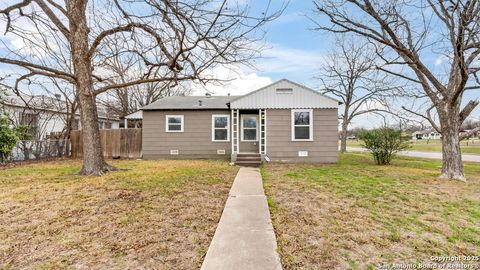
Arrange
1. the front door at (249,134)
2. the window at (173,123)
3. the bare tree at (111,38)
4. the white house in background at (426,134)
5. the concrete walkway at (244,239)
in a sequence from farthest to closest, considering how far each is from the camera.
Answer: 1. the window at (173,123)
2. the front door at (249,134)
3. the white house in background at (426,134)
4. the bare tree at (111,38)
5. the concrete walkway at (244,239)

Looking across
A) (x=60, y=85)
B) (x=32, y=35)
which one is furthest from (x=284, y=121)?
(x=60, y=85)

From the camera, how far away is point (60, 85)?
1644cm

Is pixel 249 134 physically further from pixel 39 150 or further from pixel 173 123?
pixel 39 150

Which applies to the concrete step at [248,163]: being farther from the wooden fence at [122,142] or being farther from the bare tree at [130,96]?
the bare tree at [130,96]

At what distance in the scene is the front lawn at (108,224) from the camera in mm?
2811

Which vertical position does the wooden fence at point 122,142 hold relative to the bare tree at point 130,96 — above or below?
below

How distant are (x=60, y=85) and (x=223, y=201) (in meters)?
16.7

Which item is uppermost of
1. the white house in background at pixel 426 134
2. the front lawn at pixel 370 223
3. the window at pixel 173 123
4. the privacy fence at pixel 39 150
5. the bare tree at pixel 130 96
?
the bare tree at pixel 130 96

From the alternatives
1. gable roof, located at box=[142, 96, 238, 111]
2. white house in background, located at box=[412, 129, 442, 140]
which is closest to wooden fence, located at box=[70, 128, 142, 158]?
gable roof, located at box=[142, 96, 238, 111]

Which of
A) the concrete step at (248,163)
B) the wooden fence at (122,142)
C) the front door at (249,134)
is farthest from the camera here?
the wooden fence at (122,142)

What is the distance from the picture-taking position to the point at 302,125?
41.1 ft

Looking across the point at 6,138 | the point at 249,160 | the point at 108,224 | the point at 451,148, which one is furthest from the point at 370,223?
the point at 6,138

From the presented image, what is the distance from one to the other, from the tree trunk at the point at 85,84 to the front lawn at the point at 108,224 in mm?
1596

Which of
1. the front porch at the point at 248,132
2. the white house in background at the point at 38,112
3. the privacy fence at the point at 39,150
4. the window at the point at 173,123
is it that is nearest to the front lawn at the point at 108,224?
the front porch at the point at 248,132
